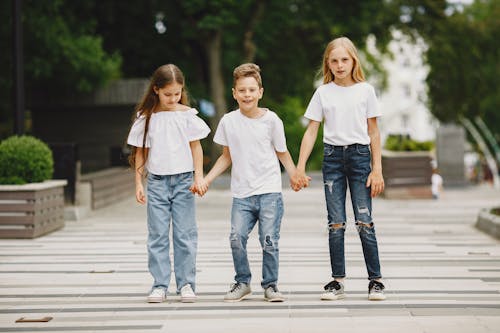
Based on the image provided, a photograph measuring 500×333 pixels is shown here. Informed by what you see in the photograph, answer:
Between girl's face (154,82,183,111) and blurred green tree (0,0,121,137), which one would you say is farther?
blurred green tree (0,0,121,137)

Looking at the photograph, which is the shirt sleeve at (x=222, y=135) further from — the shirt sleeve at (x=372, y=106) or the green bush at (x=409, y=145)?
the green bush at (x=409, y=145)

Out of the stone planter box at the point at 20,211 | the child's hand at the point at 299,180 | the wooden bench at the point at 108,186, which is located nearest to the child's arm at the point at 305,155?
the child's hand at the point at 299,180

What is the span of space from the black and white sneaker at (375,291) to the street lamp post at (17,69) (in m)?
7.77

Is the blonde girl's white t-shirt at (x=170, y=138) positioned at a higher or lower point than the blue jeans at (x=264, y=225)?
higher

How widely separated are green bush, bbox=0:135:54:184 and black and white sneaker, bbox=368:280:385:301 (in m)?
6.32

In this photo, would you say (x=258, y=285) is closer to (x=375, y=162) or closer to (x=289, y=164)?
(x=289, y=164)

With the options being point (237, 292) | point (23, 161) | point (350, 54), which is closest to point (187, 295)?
point (237, 292)

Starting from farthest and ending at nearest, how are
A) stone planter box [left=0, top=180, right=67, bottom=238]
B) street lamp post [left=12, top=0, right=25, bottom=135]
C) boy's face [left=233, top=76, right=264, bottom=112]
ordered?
street lamp post [left=12, top=0, right=25, bottom=135] < stone planter box [left=0, top=180, right=67, bottom=238] < boy's face [left=233, top=76, right=264, bottom=112]

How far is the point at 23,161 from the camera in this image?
1231cm

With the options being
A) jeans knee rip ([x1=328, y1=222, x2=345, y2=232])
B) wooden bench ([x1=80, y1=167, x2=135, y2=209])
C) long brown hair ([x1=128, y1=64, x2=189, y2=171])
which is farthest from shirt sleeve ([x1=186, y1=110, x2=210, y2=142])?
wooden bench ([x1=80, y1=167, x2=135, y2=209])

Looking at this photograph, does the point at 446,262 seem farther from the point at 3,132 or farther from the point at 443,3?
the point at 443,3

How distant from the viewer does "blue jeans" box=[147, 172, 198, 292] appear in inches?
279

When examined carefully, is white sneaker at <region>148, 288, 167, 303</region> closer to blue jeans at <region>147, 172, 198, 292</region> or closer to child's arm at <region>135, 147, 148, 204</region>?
blue jeans at <region>147, 172, 198, 292</region>

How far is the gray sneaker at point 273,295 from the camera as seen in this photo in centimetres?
691
